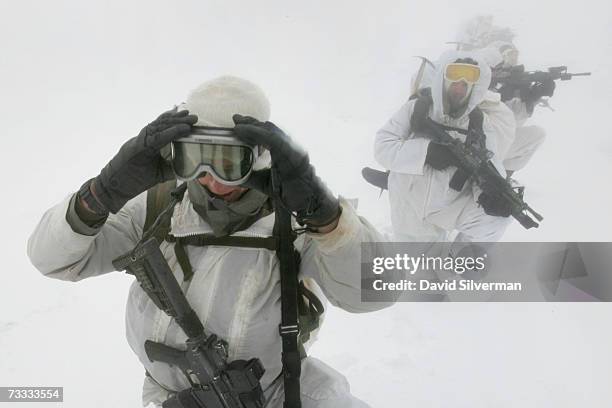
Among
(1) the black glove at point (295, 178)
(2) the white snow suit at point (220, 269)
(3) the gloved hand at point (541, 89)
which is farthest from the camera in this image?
(3) the gloved hand at point (541, 89)

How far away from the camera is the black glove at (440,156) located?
3.12 metres

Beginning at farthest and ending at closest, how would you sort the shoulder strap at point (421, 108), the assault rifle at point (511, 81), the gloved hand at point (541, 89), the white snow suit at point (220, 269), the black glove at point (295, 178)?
the gloved hand at point (541, 89) → the assault rifle at point (511, 81) → the shoulder strap at point (421, 108) → the white snow suit at point (220, 269) → the black glove at point (295, 178)

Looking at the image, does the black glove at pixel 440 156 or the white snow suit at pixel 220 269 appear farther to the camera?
the black glove at pixel 440 156

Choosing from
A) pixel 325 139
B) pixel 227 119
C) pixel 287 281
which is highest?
pixel 227 119

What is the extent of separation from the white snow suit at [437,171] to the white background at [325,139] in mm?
701

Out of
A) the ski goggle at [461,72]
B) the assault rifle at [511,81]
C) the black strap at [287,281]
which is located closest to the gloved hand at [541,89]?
the assault rifle at [511,81]

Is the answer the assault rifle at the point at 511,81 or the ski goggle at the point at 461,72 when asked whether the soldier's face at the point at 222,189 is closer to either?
the ski goggle at the point at 461,72

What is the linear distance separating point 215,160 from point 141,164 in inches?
7.4

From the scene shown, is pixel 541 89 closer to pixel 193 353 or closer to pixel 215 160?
pixel 215 160

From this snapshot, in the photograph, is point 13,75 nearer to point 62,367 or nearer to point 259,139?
point 62,367

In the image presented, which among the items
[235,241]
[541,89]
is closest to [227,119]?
[235,241]

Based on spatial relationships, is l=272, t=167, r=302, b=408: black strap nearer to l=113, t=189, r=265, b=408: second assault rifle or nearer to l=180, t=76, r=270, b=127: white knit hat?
l=113, t=189, r=265, b=408: second assault rifle

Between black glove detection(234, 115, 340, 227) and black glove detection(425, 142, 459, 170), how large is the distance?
2.02 m

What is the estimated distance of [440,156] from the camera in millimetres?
3129
